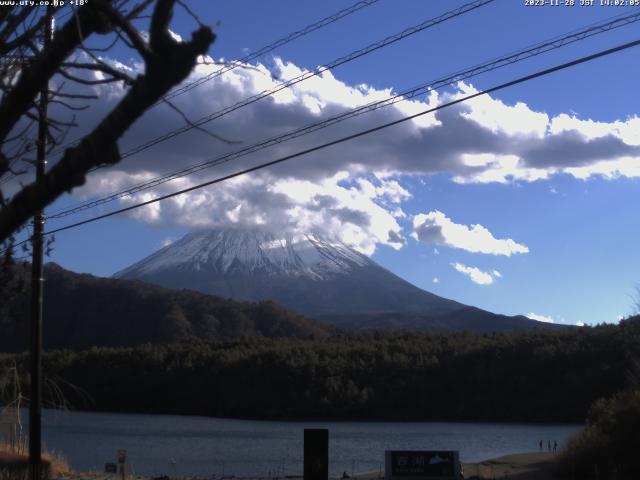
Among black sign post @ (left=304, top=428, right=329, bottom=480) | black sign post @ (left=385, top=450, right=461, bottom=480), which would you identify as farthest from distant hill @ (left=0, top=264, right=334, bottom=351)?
black sign post @ (left=304, top=428, right=329, bottom=480)

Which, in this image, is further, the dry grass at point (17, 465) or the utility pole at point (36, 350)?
the dry grass at point (17, 465)

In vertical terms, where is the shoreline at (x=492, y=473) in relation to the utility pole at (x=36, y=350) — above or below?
below

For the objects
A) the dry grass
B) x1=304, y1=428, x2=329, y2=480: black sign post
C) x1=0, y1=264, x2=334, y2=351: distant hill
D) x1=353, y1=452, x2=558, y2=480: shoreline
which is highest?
x1=0, y1=264, x2=334, y2=351: distant hill

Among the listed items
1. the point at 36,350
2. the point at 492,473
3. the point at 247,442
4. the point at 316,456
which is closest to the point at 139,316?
the point at 247,442

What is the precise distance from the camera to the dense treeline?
6619cm

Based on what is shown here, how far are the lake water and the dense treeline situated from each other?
453cm

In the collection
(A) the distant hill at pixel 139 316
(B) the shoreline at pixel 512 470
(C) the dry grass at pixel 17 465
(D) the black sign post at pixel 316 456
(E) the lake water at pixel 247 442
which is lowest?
(E) the lake water at pixel 247 442

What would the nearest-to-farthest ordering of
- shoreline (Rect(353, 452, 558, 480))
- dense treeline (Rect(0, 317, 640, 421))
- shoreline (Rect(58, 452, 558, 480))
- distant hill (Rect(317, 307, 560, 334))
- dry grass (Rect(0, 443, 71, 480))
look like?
dry grass (Rect(0, 443, 71, 480)), shoreline (Rect(58, 452, 558, 480)), shoreline (Rect(353, 452, 558, 480)), dense treeline (Rect(0, 317, 640, 421)), distant hill (Rect(317, 307, 560, 334))

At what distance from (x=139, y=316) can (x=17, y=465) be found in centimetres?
9370

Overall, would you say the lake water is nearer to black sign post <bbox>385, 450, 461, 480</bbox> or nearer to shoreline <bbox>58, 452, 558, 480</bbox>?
shoreline <bbox>58, 452, 558, 480</bbox>

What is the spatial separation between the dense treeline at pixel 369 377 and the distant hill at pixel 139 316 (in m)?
20.3

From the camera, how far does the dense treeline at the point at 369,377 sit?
66.2 metres

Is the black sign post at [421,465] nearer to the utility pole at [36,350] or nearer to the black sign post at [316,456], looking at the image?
the black sign post at [316,456]

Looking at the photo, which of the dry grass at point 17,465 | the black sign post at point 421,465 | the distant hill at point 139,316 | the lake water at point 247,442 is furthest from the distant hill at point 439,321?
the black sign post at point 421,465
